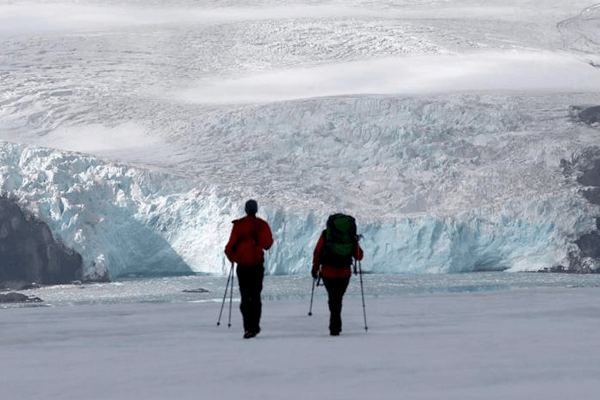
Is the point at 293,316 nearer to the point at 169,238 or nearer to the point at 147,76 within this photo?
the point at 169,238

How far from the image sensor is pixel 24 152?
39375mm

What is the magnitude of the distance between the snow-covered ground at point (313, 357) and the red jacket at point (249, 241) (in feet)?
1.90

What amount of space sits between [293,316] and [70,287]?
2931 centimetres

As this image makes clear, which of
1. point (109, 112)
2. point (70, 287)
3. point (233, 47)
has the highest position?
point (233, 47)

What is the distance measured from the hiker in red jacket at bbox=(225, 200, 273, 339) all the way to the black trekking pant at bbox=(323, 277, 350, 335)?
1.68 feet

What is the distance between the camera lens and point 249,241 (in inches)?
359

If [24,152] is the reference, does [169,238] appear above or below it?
below

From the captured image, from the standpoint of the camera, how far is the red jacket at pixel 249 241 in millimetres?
9094

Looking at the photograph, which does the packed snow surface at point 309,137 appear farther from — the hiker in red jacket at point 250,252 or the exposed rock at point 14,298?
the hiker in red jacket at point 250,252

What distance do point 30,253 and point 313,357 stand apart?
1473 inches

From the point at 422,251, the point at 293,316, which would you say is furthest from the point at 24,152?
the point at 293,316

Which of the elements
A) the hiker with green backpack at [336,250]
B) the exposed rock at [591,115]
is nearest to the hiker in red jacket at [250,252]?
the hiker with green backpack at [336,250]

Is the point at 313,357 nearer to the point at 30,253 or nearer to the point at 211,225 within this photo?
the point at 211,225

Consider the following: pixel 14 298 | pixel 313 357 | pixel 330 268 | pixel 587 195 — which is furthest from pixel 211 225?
pixel 313 357
